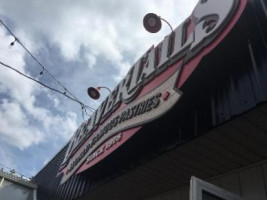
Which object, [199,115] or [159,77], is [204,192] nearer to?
[199,115]

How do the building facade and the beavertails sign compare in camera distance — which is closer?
the building facade

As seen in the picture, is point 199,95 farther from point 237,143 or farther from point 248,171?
point 248,171

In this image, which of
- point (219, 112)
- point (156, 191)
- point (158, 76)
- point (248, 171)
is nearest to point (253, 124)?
point (219, 112)

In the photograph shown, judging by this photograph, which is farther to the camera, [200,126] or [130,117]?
[130,117]

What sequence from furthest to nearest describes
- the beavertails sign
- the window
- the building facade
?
1. the beavertails sign
2. the building facade
3. the window

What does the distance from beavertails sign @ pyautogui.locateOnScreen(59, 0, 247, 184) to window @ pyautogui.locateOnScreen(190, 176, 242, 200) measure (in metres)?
1.24

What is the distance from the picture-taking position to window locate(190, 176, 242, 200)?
3846 mm

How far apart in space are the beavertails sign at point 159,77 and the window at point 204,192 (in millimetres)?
1244

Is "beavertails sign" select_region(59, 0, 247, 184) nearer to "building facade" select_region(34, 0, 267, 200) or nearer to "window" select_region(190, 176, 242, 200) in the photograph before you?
"building facade" select_region(34, 0, 267, 200)

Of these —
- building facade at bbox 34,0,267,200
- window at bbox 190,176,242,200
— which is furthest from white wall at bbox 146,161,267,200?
window at bbox 190,176,242,200

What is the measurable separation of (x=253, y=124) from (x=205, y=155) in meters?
1.22

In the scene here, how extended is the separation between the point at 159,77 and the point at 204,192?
7.62ft

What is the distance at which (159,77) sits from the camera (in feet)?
18.3

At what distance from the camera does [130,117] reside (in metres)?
5.86
